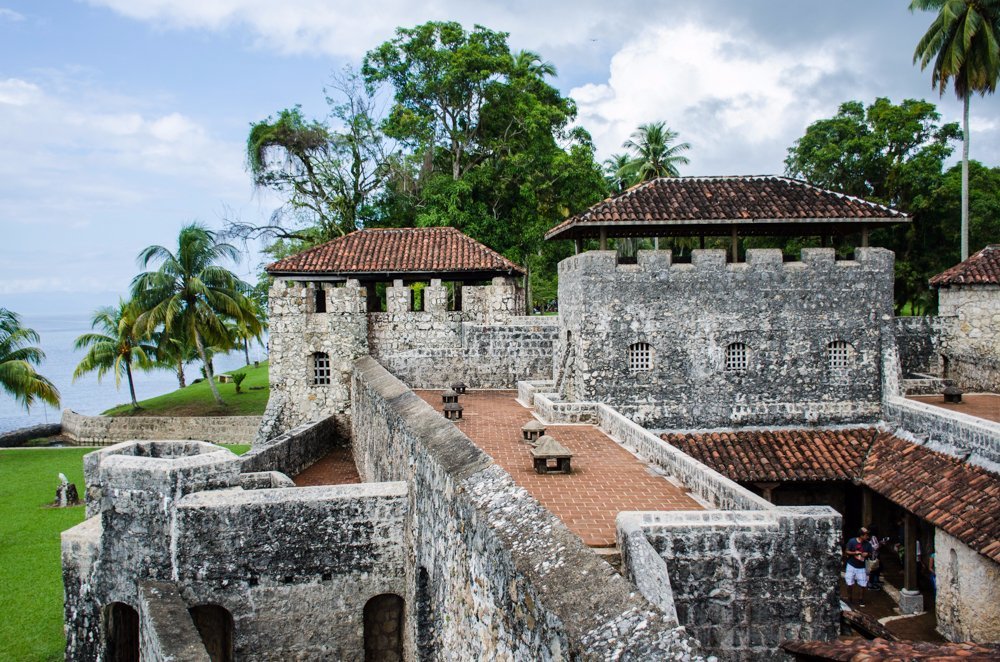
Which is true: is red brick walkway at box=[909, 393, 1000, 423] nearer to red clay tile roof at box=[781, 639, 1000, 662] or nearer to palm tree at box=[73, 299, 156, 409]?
red clay tile roof at box=[781, 639, 1000, 662]

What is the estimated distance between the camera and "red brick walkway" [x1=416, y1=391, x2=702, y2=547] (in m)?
8.89

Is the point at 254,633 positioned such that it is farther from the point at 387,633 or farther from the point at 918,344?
the point at 918,344

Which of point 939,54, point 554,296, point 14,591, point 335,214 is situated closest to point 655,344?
point 14,591

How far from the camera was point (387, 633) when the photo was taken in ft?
30.6

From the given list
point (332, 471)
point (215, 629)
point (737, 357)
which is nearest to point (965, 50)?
point (737, 357)

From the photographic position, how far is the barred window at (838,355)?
56.9 ft

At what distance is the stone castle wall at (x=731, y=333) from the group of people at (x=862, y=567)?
3.34 m

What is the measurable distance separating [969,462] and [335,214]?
28.7 m

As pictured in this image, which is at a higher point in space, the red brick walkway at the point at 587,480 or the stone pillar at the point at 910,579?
the red brick walkway at the point at 587,480

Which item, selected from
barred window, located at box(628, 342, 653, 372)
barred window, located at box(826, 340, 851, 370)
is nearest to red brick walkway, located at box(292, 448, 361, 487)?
barred window, located at box(628, 342, 653, 372)

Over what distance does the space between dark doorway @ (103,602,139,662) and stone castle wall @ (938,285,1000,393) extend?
2153cm

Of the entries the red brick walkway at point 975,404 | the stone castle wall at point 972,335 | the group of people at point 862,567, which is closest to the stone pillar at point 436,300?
the group of people at point 862,567

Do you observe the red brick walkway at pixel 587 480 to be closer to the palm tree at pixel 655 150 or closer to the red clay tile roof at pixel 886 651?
the red clay tile roof at pixel 886 651

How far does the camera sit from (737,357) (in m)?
17.3
